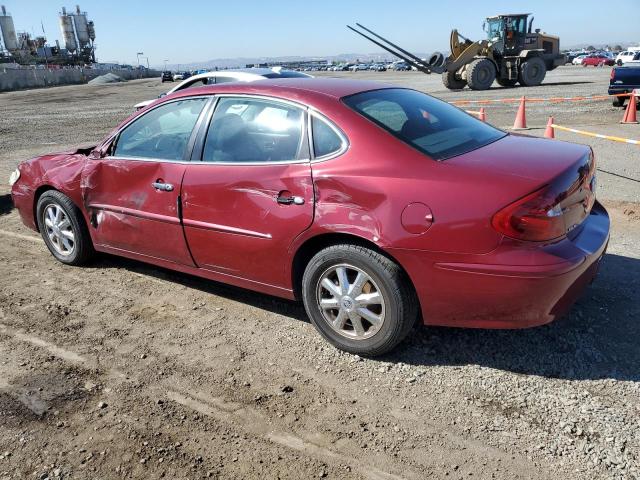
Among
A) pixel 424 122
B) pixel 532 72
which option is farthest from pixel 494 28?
pixel 424 122

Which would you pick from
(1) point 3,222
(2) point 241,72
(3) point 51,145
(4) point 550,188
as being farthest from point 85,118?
(4) point 550,188

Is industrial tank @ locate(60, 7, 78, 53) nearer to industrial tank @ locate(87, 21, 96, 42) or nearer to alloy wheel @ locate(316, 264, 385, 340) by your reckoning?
industrial tank @ locate(87, 21, 96, 42)

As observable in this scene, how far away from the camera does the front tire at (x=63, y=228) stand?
4.57 metres

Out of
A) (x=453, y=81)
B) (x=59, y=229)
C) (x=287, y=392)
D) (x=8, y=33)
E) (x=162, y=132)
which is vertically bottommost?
(x=287, y=392)

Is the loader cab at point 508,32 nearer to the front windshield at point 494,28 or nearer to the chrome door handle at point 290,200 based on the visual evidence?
the front windshield at point 494,28

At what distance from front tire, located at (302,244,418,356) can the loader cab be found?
81.4 feet

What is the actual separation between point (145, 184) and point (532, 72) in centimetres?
2560

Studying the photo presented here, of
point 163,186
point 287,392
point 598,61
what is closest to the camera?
point 287,392

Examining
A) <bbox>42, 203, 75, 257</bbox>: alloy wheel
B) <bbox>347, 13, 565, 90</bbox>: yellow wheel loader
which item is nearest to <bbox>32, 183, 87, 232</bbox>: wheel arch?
<bbox>42, 203, 75, 257</bbox>: alloy wheel

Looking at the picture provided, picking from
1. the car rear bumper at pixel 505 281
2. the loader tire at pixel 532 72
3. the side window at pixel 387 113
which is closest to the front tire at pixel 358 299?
the car rear bumper at pixel 505 281

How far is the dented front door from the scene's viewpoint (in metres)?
3.80

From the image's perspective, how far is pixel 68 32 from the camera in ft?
385

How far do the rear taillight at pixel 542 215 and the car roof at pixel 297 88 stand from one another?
1326mm

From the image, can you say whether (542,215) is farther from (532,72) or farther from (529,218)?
(532,72)
